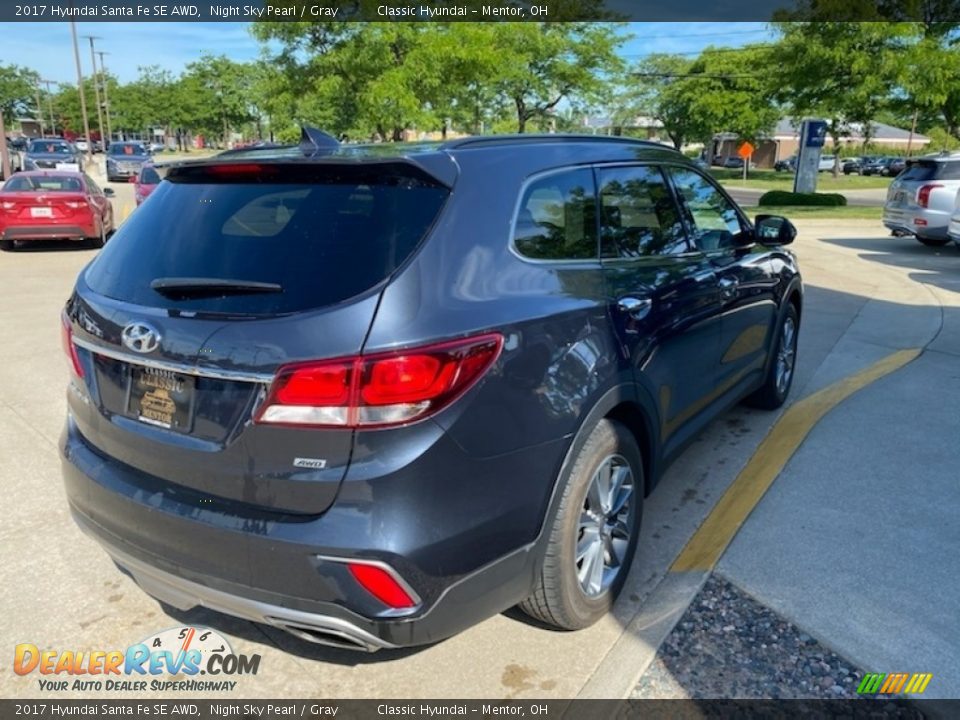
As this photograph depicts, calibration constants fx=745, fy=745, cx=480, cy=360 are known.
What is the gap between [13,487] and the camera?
4008mm

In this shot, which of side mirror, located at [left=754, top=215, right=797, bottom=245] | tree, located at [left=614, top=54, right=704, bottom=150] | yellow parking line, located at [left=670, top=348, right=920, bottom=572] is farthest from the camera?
tree, located at [left=614, top=54, right=704, bottom=150]

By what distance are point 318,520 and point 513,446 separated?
616 millimetres

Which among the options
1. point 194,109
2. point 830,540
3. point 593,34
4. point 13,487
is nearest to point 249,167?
point 13,487

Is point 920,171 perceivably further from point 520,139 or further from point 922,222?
point 520,139

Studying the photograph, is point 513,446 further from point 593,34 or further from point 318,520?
point 593,34

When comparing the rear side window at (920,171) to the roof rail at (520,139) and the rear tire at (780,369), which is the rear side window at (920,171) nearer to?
the rear tire at (780,369)

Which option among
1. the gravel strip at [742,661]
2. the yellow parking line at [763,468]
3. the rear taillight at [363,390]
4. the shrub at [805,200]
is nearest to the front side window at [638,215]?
the rear taillight at [363,390]

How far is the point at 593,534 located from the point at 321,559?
1160 mm

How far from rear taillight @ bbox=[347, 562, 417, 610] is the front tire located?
0.58m

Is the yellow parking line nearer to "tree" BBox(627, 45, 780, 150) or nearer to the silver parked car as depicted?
the silver parked car

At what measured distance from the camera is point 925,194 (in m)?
13.1

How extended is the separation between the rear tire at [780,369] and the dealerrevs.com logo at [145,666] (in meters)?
3.69

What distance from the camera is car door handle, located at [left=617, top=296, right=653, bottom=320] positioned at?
113 inches

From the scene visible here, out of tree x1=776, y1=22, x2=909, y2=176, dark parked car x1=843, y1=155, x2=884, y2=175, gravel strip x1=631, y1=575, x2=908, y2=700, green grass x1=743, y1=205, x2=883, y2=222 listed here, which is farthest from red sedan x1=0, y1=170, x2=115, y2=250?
dark parked car x1=843, y1=155, x2=884, y2=175
